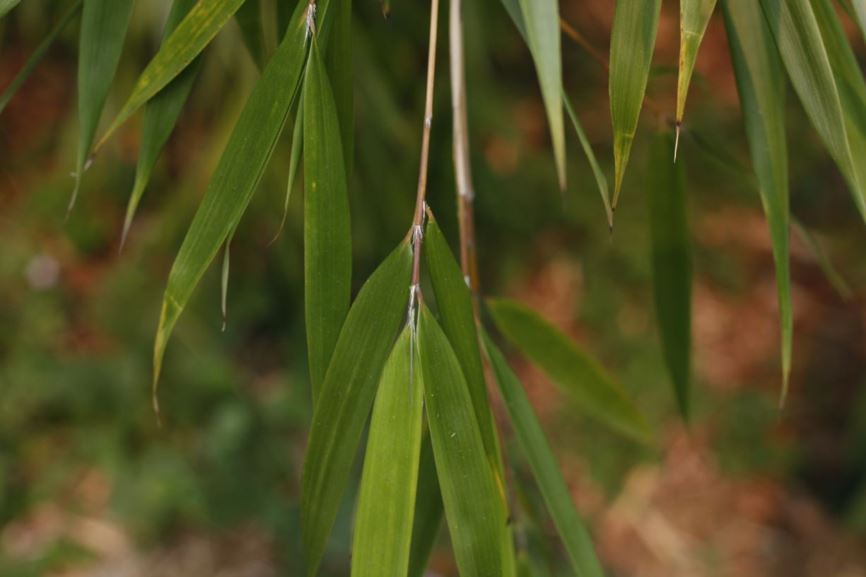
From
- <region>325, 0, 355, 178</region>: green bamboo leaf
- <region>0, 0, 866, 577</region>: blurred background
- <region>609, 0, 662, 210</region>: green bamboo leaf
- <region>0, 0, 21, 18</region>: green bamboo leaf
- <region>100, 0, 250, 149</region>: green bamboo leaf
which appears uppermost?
<region>0, 0, 21, 18</region>: green bamboo leaf

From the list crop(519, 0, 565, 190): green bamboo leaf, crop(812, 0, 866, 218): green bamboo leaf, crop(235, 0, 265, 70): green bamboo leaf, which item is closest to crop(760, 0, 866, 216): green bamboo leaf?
crop(812, 0, 866, 218): green bamboo leaf

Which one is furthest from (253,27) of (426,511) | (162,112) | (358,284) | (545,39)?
(358,284)

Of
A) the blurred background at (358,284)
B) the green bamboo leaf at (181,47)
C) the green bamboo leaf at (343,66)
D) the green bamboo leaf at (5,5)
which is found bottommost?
the blurred background at (358,284)

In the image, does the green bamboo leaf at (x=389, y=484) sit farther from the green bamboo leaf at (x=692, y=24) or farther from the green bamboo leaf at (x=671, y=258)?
the green bamboo leaf at (x=671, y=258)

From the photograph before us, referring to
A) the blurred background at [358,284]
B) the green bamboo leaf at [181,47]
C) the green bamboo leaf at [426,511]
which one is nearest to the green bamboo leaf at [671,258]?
the green bamboo leaf at [426,511]

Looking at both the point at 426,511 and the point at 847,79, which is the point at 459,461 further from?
the point at 847,79

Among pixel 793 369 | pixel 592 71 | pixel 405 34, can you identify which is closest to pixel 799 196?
pixel 793 369

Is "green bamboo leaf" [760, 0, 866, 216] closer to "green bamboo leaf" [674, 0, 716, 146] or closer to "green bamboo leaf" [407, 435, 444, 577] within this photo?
"green bamboo leaf" [674, 0, 716, 146]
